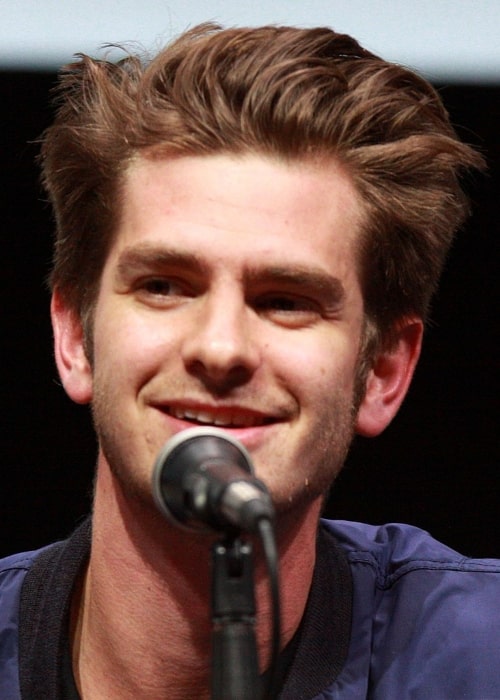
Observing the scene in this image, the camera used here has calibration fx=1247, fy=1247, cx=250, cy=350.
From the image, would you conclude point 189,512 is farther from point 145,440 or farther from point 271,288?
point 271,288

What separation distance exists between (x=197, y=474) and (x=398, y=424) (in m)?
1.92

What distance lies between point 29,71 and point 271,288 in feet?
3.64

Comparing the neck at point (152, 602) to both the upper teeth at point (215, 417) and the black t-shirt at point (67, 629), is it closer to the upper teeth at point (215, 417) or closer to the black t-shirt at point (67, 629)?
the black t-shirt at point (67, 629)

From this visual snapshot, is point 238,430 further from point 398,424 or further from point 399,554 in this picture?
point 398,424

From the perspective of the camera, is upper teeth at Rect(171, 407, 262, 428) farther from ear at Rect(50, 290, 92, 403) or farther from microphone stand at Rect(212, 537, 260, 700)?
microphone stand at Rect(212, 537, 260, 700)

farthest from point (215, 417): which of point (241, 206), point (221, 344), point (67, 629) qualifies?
point (67, 629)

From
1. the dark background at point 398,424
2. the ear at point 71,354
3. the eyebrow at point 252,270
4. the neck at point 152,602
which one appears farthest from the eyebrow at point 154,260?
the dark background at point 398,424

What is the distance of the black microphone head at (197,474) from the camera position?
60.1 inches

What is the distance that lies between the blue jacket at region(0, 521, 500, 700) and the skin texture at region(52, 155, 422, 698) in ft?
0.24

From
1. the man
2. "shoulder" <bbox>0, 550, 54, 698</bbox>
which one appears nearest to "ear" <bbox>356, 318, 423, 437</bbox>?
the man

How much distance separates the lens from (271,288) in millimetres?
2162

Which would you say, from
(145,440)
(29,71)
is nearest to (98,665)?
(145,440)

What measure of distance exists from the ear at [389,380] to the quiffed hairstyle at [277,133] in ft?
0.17

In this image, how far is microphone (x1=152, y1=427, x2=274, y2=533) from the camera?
1.47m
